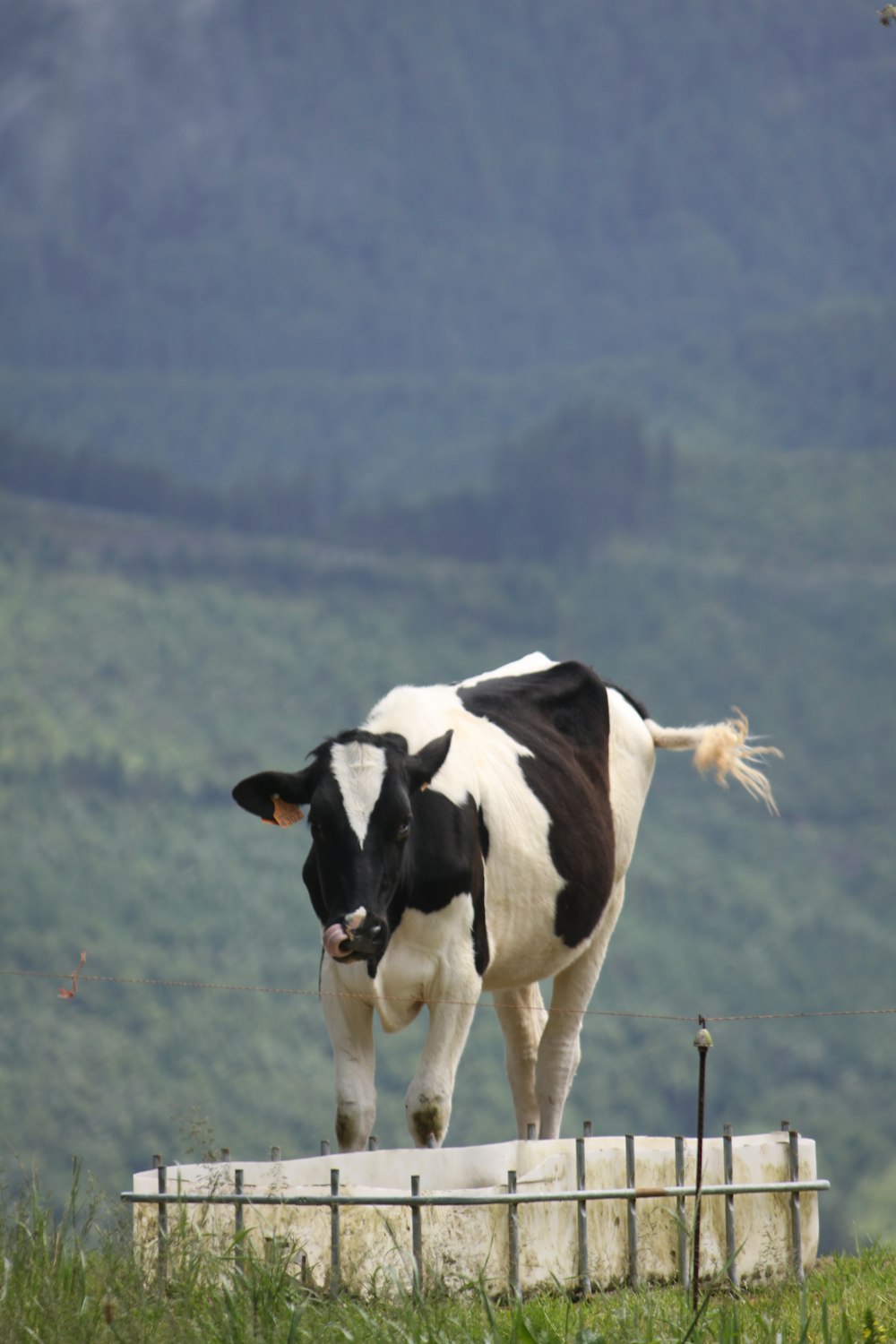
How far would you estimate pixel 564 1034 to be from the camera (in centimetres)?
960

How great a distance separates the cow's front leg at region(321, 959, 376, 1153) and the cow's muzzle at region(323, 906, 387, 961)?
573 millimetres

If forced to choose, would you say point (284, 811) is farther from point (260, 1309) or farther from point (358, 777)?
point (260, 1309)

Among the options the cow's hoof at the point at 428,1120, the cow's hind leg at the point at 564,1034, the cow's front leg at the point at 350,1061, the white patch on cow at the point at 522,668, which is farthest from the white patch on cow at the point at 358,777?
the cow's hind leg at the point at 564,1034

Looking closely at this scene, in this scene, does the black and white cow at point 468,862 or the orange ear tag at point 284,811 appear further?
the orange ear tag at point 284,811

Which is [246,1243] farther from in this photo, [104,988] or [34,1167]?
[104,988]

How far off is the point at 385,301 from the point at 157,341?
11.2 meters

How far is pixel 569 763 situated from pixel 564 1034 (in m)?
1.49

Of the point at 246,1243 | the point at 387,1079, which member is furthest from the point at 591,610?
the point at 246,1243

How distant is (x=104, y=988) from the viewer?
57.7 meters

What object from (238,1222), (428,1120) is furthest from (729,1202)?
(238,1222)

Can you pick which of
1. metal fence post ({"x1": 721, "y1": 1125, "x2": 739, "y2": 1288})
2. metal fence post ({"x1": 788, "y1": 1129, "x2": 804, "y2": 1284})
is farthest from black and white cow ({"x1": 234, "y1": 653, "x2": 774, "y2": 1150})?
metal fence post ({"x1": 788, "y1": 1129, "x2": 804, "y2": 1284})

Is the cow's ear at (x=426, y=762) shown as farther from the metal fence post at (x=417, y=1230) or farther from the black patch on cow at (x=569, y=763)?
the metal fence post at (x=417, y=1230)

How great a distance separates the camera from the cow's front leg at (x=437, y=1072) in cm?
747

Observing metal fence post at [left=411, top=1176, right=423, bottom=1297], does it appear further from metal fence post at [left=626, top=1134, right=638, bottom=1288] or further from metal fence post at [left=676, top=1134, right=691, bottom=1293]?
metal fence post at [left=676, top=1134, right=691, bottom=1293]
